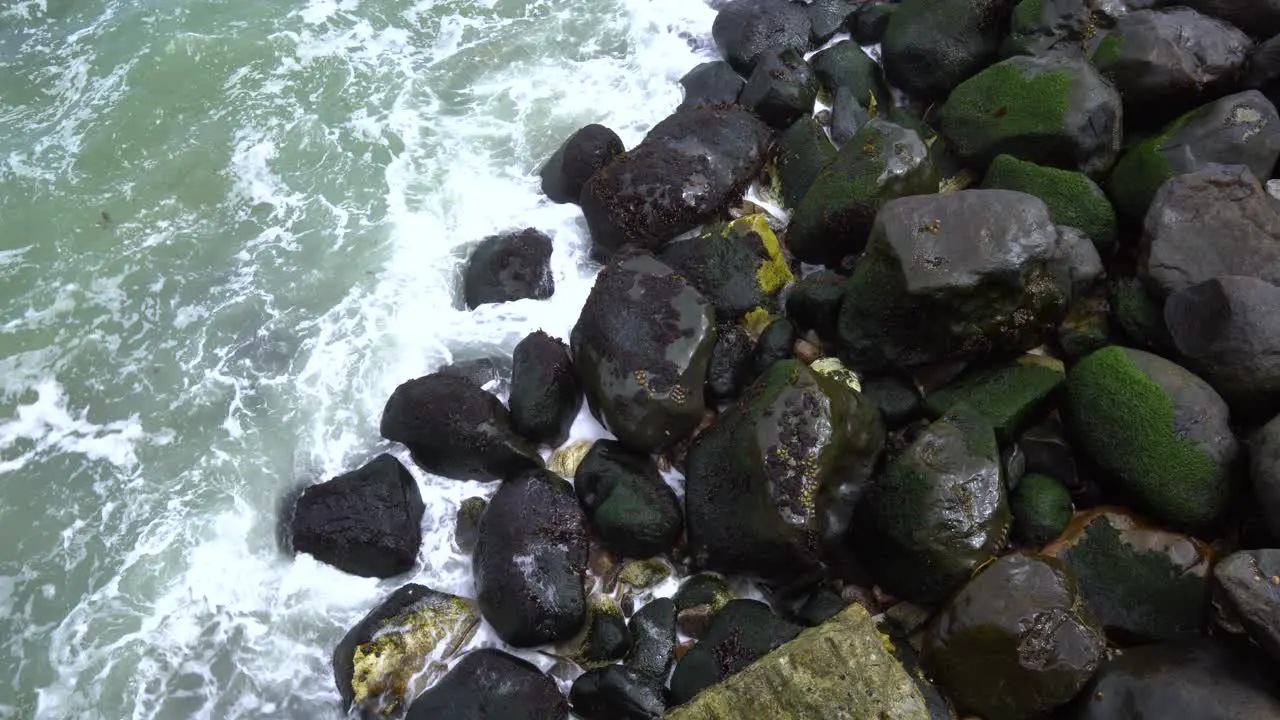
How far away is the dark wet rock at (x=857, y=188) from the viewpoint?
7.67m

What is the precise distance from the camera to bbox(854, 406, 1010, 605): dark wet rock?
19.2 feet

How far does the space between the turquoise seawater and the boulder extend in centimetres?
215

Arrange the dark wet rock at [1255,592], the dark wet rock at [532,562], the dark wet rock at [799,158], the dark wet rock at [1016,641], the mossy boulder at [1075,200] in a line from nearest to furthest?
the dark wet rock at [1255,592]
the dark wet rock at [1016,641]
the dark wet rock at [532,562]
the mossy boulder at [1075,200]
the dark wet rock at [799,158]

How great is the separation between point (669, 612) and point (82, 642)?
4538 millimetres

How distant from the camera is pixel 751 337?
768 centimetres

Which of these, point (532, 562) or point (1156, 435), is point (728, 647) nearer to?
point (532, 562)

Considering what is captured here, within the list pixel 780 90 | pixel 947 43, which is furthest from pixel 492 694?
pixel 947 43

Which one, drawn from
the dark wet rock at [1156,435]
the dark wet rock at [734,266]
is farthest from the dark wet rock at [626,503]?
the dark wet rock at [1156,435]

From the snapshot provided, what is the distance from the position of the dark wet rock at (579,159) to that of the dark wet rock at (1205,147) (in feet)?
15.6

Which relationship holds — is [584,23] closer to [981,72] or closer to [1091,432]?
[981,72]

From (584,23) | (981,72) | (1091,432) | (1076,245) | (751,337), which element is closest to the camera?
(1091,432)

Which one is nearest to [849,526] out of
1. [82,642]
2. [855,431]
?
[855,431]

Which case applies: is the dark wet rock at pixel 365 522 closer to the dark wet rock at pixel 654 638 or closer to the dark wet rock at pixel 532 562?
the dark wet rock at pixel 532 562

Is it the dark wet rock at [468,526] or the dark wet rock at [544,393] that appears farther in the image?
the dark wet rock at [544,393]
